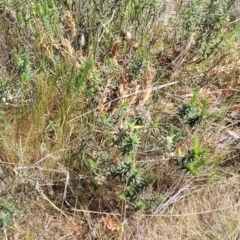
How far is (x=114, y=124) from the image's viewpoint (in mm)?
1710

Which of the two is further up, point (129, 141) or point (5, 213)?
point (129, 141)

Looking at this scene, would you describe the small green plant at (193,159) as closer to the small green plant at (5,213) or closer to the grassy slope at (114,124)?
the grassy slope at (114,124)

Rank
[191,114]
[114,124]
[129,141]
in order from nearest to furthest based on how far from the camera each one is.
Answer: [129,141]
[191,114]
[114,124]

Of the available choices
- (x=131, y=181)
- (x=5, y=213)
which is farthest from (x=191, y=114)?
(x=5, y=213)

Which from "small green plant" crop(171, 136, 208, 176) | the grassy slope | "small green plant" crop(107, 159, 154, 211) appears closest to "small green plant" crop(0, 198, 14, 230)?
the grassy slope

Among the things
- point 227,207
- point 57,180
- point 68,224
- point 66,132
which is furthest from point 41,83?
point 227,207

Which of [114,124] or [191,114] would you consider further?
[114,124]

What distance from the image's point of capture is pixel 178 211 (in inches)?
68.5

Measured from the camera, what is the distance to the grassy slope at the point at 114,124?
5.40 ft

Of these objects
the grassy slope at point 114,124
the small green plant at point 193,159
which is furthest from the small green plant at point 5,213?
the small green plant at point 193,159

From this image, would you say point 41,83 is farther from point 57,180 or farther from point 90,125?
point 57,180

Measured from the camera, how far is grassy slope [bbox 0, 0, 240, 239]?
165cm

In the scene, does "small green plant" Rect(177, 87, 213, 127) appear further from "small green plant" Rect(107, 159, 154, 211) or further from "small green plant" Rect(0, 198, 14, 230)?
"small green plant" Rect(0, 198, 14, 230)

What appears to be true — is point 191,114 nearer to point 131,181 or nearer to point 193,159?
point 193,159
